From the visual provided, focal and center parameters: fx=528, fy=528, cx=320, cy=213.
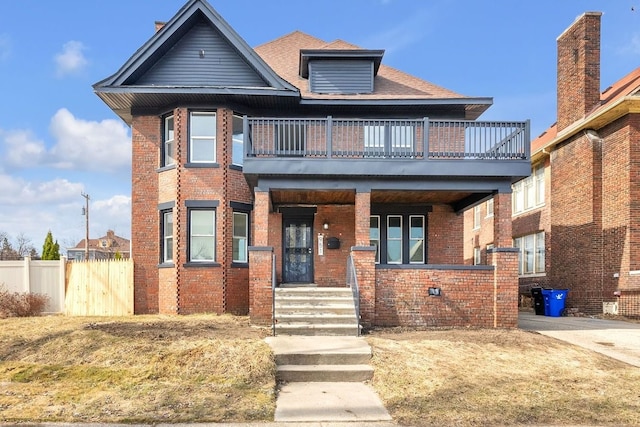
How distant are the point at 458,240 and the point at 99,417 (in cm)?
1219

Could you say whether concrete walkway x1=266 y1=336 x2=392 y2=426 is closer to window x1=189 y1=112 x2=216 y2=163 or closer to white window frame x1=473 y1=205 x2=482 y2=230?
window x1=189 y1=112 x2=216 y2=163

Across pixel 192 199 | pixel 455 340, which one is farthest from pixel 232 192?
pixel 455 340

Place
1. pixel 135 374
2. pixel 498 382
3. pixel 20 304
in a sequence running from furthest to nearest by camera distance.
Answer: pixel 20 304
pixel 135 374
pixel 498 382

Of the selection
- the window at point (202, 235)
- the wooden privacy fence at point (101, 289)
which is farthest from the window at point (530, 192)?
the wooden privacy fence at point (101, 289)

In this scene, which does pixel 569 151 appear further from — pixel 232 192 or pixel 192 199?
pixel 192 199

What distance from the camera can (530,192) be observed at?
2262cm

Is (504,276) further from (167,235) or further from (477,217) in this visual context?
(477,217)

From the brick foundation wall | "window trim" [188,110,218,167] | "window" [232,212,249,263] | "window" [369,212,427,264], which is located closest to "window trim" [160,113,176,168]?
"window trim" [188,110,218,167]

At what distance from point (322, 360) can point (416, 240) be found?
8257mm

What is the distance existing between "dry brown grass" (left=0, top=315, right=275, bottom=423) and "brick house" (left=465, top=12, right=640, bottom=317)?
1226cm

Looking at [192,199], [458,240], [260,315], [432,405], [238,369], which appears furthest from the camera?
[458,240]

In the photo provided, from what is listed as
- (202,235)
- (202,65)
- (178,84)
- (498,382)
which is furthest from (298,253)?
(498,382)

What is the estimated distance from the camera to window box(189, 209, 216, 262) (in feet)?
49.8

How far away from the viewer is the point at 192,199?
15.1 metres
